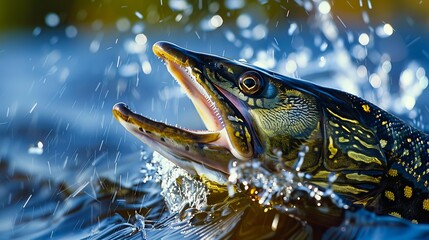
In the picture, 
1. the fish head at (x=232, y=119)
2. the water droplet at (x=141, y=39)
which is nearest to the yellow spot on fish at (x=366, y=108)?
the fish head at (x=232, y=119)

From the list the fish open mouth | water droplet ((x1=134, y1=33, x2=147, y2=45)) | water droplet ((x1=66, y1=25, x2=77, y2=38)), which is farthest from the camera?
water droplet ((x1=66, y1=25, x2=77, y2=38))

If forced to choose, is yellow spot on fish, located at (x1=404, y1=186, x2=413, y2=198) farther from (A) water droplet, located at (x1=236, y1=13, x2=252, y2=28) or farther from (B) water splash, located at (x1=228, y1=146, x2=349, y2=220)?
(A) water droplet, located at (x1=236, y1=13, x2=252, y2=28)

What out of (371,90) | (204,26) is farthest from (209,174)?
(204,26)

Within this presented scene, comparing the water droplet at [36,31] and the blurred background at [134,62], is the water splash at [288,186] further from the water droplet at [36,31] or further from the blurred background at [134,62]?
the water droplet at [36,31]

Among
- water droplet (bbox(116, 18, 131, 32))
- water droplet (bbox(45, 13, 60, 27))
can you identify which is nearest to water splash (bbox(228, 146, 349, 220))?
water droplet (bbox(116, 18, 131, 32))

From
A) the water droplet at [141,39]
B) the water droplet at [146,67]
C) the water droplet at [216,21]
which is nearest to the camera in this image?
A: the water droplet at [146,67]

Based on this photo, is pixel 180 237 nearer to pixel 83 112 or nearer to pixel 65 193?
pixel 65 193
